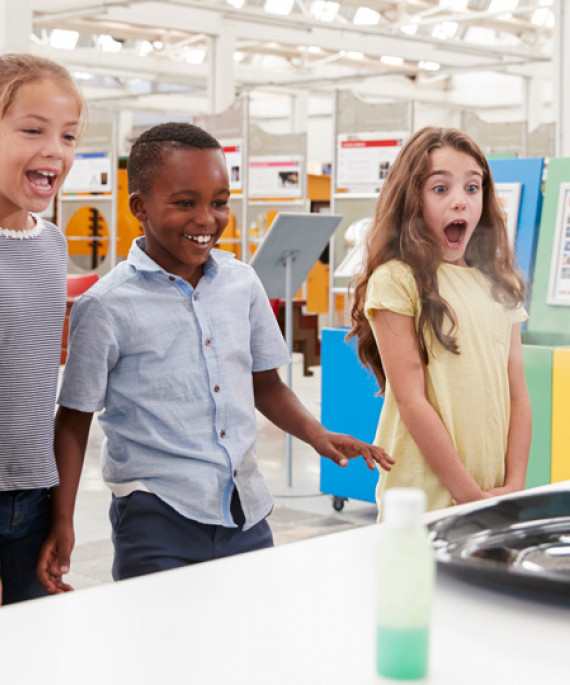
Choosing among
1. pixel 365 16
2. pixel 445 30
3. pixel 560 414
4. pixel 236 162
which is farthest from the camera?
pixel 445 30

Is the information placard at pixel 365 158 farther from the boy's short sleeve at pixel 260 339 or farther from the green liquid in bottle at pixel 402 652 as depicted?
the green liquid in bottle at pixel 402 652

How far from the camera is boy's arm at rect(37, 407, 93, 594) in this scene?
5.08 feet

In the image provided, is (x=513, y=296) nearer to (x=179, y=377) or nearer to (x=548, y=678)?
(x=179, y=377)

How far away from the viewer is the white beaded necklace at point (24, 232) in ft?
5.06

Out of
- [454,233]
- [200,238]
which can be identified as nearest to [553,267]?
[454,233]

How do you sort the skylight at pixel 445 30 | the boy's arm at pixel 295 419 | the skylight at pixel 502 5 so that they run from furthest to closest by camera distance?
1. the skylight at pixel 445 30
2. the skylight at pixel 502 5
3. the boy's arm at pixel 295 419

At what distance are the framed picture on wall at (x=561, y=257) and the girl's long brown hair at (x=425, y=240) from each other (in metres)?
1.35

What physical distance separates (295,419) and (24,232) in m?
0.57

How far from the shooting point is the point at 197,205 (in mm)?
1675

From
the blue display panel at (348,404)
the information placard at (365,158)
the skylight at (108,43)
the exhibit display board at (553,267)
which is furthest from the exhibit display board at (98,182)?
the exhibit display board at (553,267)

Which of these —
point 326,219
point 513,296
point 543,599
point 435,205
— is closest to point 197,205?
point 435,205

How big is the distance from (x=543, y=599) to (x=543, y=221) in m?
2.85

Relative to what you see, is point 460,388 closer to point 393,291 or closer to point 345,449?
point 393,291

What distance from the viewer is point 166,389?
5.42 feet
